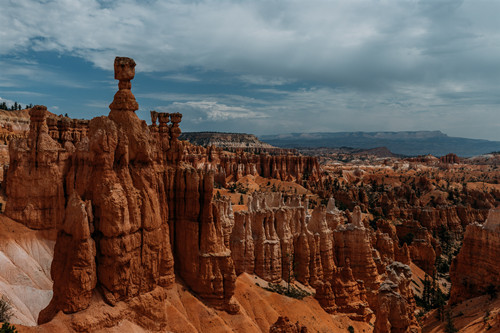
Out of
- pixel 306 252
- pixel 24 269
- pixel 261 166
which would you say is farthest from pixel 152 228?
pixel 261 166

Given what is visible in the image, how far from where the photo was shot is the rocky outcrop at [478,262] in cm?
3775

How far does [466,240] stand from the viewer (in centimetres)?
4119

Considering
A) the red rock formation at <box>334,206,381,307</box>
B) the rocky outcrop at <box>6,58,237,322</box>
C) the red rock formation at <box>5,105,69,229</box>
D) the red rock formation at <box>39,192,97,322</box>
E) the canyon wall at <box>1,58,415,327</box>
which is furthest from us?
the red rock formation at <box>334,206,381,307</box>

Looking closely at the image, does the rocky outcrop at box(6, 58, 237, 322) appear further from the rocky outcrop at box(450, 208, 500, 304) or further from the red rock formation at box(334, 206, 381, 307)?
the rocky outcrop at box(450, 208, 500, 304)

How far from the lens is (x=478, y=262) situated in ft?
130

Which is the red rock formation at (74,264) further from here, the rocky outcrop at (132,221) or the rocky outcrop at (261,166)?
the rocky outcrop at (261,166)

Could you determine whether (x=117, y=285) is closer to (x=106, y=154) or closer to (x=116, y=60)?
(x=106, y=154)

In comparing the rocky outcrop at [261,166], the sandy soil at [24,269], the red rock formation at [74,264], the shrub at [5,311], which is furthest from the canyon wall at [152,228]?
the rocky outcrop at [261,166]

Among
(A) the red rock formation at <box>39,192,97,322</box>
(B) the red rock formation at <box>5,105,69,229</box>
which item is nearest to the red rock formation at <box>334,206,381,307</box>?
(B) the red rock formation at <box>5,105,69,229</box>

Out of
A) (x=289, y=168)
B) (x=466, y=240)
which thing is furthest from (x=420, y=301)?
(x=289, y=168)

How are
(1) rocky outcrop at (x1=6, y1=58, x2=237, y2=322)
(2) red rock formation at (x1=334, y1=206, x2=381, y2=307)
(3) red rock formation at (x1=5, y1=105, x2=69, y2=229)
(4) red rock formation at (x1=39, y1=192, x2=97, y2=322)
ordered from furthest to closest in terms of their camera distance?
(2) red rock formation at (x1=334, y1=206, x2=381, y2=307) < (3) red rock formation at (x1=5, y1=105, x2=69, y2=229) < (1) rocky outcrop at (x1=6, y1=58, x2=237, y2=322) < (4) red rock formation at (x1=39, y1=192, x2=97, y2=322)

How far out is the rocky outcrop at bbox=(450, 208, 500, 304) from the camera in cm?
3775

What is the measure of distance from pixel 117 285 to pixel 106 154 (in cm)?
545

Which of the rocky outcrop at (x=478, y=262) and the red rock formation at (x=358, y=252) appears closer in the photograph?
the rocky outcrop at (x=478, y=262)
